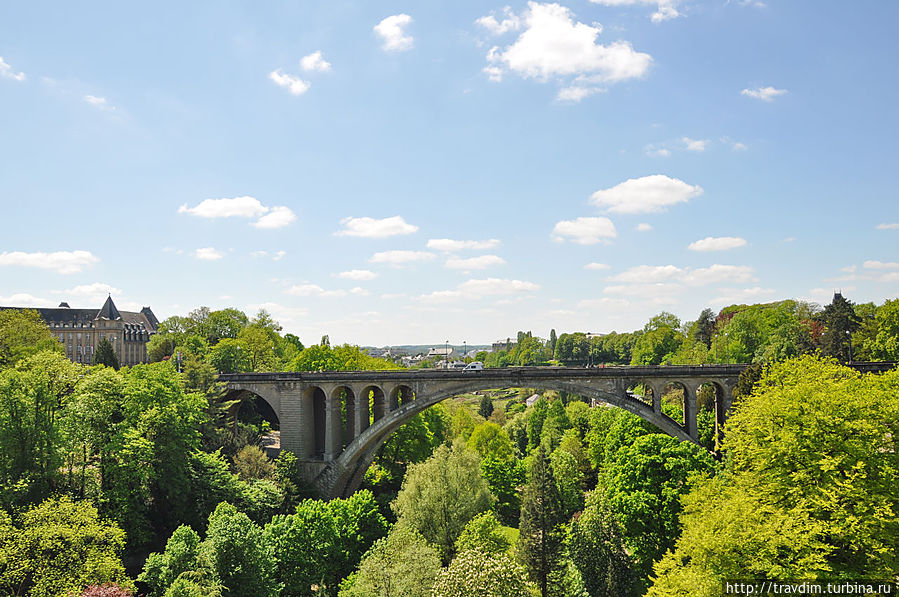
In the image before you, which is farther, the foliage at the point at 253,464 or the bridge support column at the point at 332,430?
the bridge support column at the point at 332,430

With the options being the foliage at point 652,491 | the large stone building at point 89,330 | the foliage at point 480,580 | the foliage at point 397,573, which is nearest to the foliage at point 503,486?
the foliage at point 652,491

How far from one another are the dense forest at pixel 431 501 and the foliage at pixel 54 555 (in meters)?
0.09

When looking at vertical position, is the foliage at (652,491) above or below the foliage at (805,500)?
below

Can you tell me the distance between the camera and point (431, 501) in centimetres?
3088

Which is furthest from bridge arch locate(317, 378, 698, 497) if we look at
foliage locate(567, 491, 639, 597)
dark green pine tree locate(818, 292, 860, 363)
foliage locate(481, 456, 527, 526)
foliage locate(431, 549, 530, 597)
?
dark green pine tree locate(818, 292, 860, 363)

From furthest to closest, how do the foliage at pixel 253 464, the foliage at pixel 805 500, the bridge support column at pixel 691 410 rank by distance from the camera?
the bridge support column at pixel 691 410 < the foliage at pixel 253 464 < the foliage at pixel 805 500

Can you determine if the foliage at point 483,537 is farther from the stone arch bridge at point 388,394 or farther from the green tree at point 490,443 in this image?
the green tree at point 490,443

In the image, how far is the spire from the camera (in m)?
93.8

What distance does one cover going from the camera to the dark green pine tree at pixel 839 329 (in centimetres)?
4816

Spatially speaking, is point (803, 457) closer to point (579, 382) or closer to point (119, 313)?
point (579, 382)

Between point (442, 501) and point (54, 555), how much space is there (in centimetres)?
1808

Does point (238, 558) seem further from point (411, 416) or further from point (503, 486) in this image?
point (503, 486)

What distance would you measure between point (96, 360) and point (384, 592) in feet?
160

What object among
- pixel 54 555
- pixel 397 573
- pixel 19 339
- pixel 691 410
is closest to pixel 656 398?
pixel 691 410
